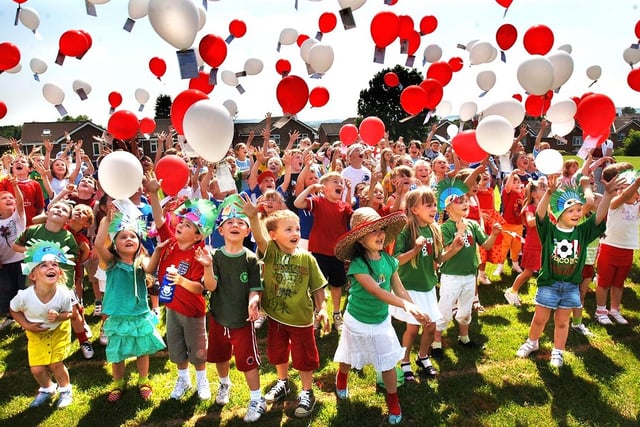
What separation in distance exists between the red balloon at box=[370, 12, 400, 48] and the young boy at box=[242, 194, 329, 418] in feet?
15.6

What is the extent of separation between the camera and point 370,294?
326 centimetres

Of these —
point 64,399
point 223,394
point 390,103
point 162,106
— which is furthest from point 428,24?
point 162,106

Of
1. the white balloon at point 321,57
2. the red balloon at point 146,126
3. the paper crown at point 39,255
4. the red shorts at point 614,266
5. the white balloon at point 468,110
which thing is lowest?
the red shorts at point 614,266

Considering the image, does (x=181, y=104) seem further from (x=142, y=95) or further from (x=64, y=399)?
(x=142, y=95)

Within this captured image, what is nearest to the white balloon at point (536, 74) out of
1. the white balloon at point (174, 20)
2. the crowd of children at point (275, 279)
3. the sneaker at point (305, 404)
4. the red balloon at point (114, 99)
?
the crowd of children at point (275, 279)

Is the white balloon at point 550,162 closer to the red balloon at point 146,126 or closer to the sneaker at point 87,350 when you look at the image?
the sneaker at point 87,350

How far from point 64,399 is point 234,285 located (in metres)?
1.84

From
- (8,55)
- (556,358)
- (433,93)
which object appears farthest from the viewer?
(433,93)

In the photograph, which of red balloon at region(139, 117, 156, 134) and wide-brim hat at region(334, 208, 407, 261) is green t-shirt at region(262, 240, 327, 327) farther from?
red balloon at region(139, 117, 156, 134)

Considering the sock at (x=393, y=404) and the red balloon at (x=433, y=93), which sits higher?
the red balloon at (x=433, y=93)

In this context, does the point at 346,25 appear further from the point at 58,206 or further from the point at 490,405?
the point at 490,405

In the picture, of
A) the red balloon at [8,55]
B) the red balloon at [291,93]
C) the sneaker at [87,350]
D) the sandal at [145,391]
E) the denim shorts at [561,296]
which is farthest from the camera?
the red balloon at [8,55]

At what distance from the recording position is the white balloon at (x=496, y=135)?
4.54 m

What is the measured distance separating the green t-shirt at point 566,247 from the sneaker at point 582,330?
1.15m
